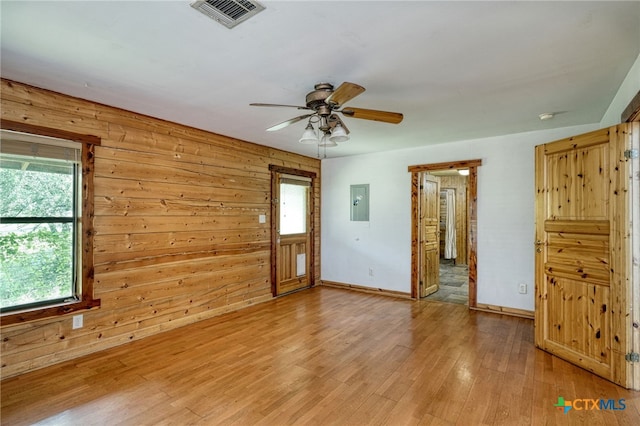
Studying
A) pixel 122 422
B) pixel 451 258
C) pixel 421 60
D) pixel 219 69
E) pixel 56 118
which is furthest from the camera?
pixel 451 258

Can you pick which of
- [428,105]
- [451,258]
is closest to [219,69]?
[428,105]

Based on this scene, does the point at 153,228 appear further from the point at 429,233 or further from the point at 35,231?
the point at 429,233

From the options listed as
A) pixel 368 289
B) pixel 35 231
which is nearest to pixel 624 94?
pixel 368 289

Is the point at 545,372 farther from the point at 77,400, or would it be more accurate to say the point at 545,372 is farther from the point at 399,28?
the point at 77,400

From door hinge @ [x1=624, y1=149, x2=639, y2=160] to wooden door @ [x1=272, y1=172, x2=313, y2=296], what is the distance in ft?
13.8

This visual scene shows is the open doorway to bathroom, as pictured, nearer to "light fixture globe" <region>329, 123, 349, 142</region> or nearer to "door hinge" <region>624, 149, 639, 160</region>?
"door hinge" <region>624, 149, 639, 160</region>

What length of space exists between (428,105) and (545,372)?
8.70ft

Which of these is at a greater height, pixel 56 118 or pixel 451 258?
pixel 56 118

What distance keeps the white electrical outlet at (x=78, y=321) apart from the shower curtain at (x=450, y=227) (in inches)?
316

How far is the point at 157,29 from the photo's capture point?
197cm

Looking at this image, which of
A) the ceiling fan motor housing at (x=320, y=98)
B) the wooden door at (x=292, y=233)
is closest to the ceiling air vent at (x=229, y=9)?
the ceiling fan motor housing at (x=320, y=98)

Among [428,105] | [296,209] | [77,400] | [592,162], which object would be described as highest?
[428,105]

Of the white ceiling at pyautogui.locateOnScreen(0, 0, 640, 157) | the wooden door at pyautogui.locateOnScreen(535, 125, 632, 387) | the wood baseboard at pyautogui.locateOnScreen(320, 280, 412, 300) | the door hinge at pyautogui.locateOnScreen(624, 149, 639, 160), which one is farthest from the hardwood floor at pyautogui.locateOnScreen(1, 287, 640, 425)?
the white ceiling at pyautogui.locateOnScreen(0, 0, 640, 157)

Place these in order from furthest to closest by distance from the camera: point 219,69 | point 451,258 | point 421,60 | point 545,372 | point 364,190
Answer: point 451,258 < point 364,190 < point 545,372 < point 219,69 < point 421,60
